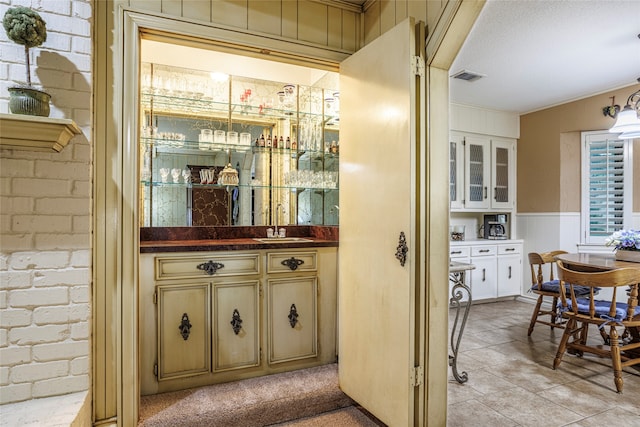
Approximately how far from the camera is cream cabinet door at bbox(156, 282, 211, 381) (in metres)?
2.37

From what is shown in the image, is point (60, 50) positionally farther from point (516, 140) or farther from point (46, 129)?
point (516, 140)

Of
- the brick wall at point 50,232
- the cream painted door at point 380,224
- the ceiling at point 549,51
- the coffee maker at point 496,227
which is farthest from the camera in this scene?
the coffee maker at point 496,227

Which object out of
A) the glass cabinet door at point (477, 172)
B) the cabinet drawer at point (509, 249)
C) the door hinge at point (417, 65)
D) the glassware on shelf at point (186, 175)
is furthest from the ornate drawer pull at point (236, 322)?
the cabinet drawer at point (509, 249)

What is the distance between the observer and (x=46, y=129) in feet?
5.26

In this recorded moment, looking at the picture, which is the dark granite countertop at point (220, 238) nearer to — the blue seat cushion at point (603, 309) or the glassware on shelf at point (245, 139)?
the glassware on shelf at point (245, 139)

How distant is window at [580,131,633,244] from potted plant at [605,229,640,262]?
1.60m

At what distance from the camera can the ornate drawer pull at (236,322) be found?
2.54 metres

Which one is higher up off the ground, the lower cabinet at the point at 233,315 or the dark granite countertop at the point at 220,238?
the dark granite countertop at the point at 220,238

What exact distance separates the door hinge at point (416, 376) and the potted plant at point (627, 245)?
2548 millimetres

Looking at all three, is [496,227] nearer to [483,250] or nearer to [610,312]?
[483,250]

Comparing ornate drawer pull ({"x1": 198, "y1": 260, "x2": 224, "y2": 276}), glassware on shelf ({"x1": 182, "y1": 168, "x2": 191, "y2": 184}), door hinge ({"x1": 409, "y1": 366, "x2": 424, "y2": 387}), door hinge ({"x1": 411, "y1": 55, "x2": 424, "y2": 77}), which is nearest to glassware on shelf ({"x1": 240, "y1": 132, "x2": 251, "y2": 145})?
glassware on shelf ({"x1": 182, "y1": 168, "x2": 191, "y2": 184})

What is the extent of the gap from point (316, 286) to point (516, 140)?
4.57 metres

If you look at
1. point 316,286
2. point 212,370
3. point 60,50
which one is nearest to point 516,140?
point 316,286

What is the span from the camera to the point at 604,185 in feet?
16.0
